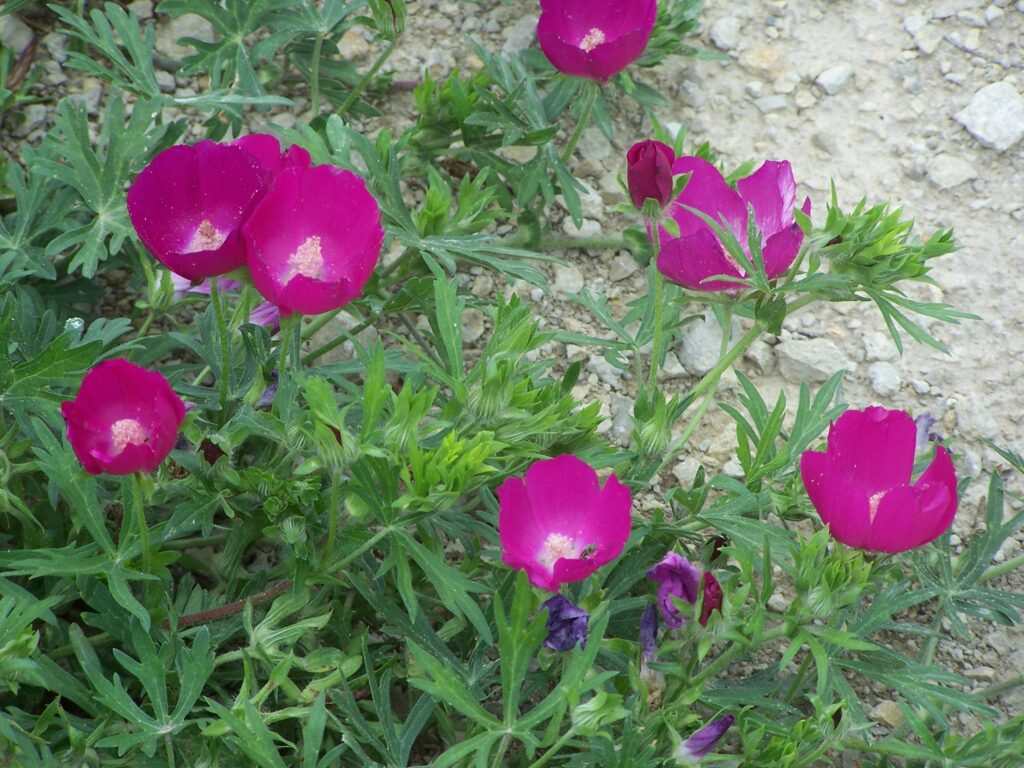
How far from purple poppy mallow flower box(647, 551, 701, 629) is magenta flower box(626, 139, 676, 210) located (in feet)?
1.70

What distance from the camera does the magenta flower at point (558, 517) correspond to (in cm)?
146

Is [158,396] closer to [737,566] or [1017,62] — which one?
[737,566]

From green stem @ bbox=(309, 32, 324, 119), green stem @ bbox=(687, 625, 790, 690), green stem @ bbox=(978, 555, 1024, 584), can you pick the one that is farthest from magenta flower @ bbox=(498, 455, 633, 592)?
green stem @ bbox=(309, 32, 324, 119)

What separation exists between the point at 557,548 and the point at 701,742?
12.4 inches

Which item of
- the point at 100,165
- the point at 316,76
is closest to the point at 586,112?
the point at 316,76

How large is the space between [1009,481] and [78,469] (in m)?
1.66

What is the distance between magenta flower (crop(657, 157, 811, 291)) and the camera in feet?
5.30

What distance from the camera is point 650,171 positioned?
1.60 meters

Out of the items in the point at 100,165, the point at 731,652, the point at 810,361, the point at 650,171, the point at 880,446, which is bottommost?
the point at 810,361

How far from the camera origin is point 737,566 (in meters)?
1.86

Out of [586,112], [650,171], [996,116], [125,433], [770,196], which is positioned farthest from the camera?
[996,116]

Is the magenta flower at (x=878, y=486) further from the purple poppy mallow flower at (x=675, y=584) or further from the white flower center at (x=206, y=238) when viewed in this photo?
the white flower center at (x=206, y=238)

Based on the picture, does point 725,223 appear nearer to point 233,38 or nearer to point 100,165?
point 100,165

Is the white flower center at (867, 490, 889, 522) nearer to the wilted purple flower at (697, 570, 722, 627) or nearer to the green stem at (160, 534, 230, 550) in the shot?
the wilted purple flower at (697, 570, 722, 627)
